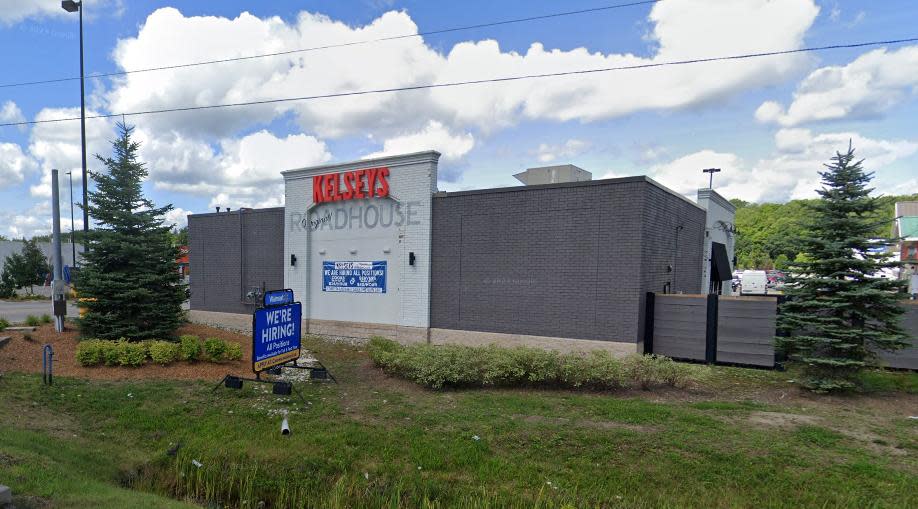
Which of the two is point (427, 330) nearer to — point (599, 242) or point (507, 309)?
point (507, 309)

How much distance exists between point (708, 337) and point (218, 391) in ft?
38.4

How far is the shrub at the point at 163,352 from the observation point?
428 inches

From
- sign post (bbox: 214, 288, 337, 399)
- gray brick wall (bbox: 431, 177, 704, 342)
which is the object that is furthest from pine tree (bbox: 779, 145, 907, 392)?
sign post (bbox: 214, 288, 337, 399)

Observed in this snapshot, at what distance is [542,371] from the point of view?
31.0ft

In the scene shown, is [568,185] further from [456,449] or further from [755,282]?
[755,282]

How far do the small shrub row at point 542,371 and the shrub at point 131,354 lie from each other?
246 inches

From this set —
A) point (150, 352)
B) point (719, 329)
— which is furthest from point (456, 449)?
point (719, 329)

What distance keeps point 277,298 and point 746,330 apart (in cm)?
1139

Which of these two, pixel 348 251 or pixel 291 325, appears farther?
pixel 348 251

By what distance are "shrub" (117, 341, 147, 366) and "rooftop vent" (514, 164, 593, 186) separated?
1121cm

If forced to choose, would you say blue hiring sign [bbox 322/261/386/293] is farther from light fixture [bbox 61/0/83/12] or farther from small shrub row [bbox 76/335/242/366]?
light fixture [bbox 61/0/83/12]

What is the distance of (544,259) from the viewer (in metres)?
13.3

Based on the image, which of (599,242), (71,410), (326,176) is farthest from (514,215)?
(71,410)

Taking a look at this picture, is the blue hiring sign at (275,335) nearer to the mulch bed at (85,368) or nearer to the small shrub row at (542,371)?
the mulch bed at (85,368)
